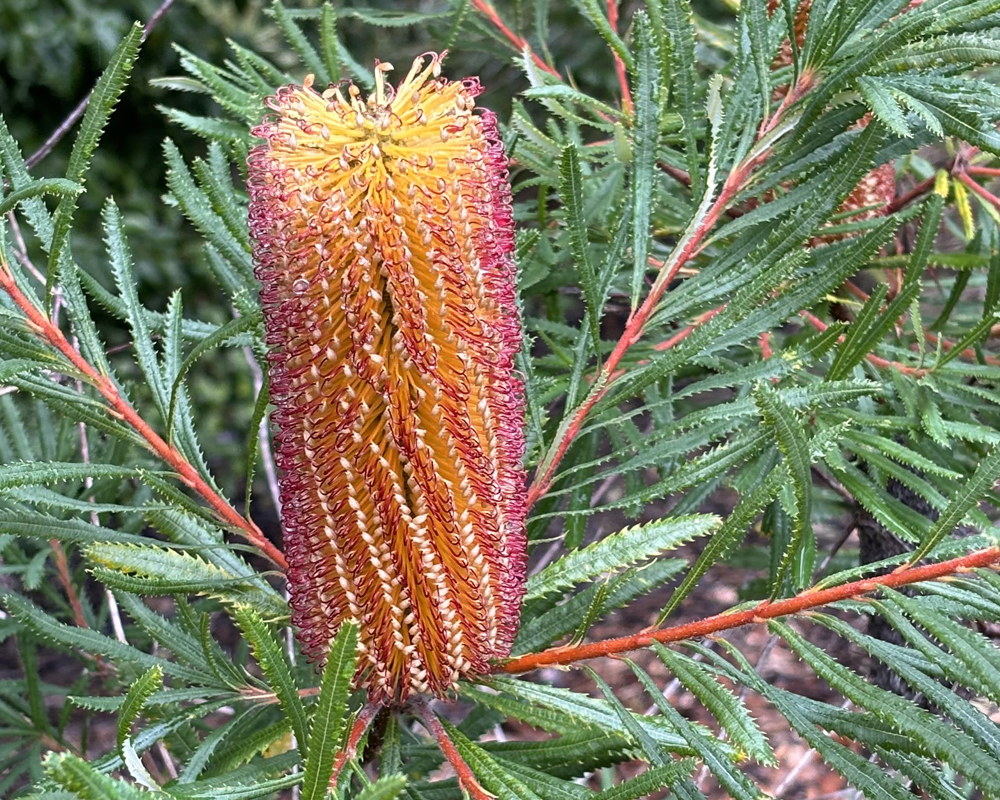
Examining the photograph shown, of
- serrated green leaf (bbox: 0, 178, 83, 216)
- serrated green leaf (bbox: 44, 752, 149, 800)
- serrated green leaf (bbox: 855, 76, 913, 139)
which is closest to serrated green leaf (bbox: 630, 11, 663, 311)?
serrated green leaf (bbox: 855, 76, 913, 139)

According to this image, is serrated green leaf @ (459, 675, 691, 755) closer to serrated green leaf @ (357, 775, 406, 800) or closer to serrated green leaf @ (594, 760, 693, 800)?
serrated green leaf @ (594, 760, 693, 800)

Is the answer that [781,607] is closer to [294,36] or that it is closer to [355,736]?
[355,736]

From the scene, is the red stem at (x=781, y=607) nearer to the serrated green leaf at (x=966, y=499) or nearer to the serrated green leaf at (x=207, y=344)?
the serrated green leaf at (x=966, y=499)

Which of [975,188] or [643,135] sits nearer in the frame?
[643,135]

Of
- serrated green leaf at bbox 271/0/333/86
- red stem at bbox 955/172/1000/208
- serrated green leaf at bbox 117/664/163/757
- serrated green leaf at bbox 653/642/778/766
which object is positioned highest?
red stem at bbox 955/172/1000/208

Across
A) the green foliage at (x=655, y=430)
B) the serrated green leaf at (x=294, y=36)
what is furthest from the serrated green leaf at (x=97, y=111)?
the serrated green leaf at (x=294, y=36)

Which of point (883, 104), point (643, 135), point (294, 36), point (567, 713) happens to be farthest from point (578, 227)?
point (294, 36)

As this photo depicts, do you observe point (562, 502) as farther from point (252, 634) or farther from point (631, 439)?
point (252, 634)

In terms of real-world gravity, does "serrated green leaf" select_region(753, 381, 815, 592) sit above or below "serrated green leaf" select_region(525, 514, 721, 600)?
above
